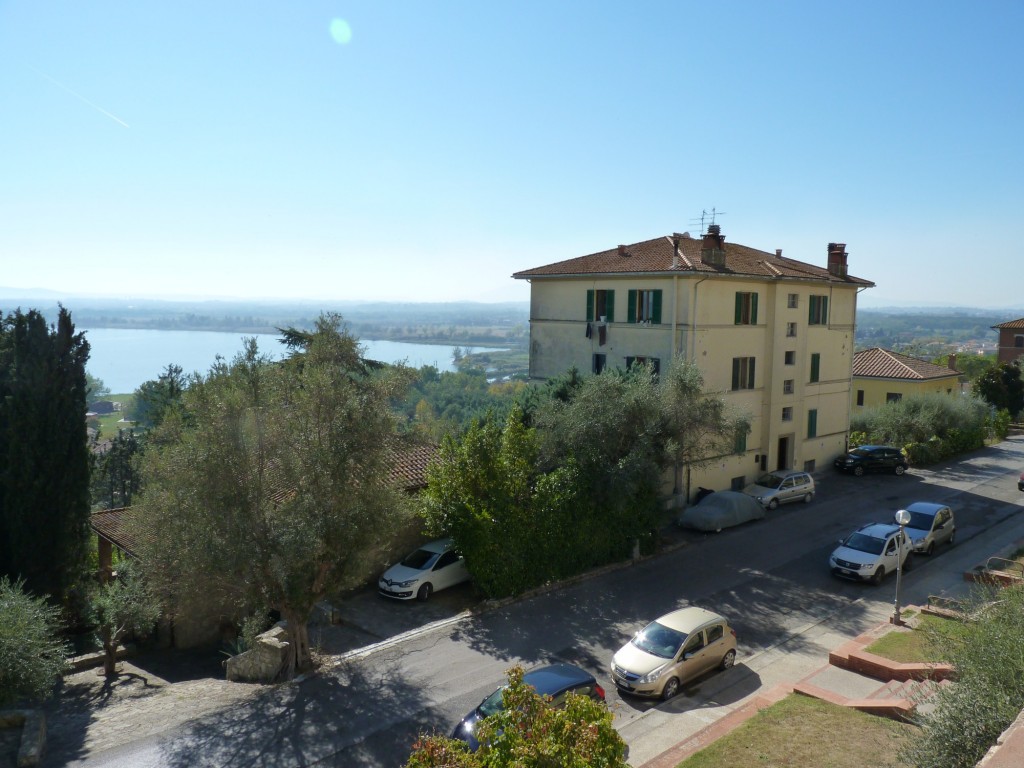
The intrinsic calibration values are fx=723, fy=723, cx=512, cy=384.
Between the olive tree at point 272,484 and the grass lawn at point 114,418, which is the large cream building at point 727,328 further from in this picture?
the grass lawn at point 114,418

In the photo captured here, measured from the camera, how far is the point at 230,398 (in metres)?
13.7

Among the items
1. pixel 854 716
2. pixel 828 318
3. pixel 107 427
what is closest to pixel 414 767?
pixel 854 716

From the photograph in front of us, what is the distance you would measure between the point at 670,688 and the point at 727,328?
56.6 ft

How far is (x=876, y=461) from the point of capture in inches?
1303

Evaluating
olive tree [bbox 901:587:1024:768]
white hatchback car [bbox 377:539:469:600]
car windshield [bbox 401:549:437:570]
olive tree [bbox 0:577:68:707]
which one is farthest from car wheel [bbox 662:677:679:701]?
olive tree [bbox 0:577:68:707]

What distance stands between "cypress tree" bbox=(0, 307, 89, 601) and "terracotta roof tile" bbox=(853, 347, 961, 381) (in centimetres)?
4024

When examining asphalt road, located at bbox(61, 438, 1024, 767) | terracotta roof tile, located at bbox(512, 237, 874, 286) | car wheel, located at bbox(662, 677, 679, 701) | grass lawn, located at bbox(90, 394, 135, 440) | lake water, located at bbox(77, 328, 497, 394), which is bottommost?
grass lawn, located at bbox(90, 394, 135, 440)

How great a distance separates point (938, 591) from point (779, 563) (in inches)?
166

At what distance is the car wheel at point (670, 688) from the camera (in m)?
13.5

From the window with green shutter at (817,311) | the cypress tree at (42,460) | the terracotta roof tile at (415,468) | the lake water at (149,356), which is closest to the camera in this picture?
the cypress tree at (42,460)

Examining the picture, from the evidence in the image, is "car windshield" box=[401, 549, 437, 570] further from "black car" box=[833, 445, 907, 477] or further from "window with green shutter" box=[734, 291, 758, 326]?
"black car" box=[833, 445, 907, 477]

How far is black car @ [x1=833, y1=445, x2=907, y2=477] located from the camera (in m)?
33.1

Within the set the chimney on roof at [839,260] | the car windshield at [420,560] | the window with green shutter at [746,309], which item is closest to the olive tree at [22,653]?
the car windshield at [420,560]

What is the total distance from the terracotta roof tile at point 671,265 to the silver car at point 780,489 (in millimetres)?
7905
